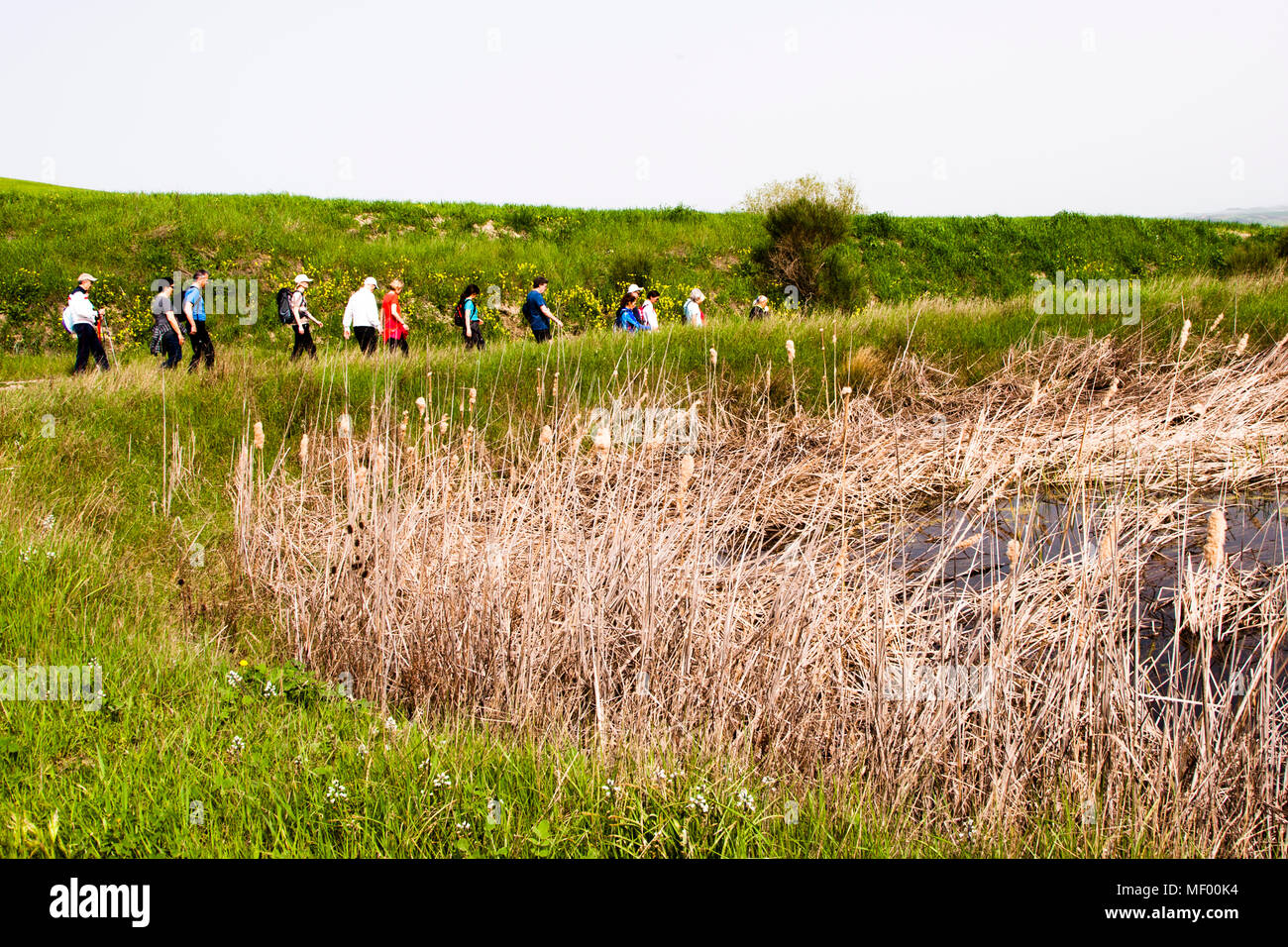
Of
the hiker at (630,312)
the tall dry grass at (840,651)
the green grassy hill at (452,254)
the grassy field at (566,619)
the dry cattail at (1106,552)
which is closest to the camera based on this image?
the grassy field at (566,619)

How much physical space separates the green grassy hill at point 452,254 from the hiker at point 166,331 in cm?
740

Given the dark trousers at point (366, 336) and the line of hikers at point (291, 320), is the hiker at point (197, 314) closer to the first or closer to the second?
the line of hikers at point (291, 320)

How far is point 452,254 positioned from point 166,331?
11.1m

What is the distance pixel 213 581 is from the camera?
499 centimetres

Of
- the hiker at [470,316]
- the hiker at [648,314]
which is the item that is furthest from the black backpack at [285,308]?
the hiker at [648,314]

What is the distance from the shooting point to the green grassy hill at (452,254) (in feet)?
59.7

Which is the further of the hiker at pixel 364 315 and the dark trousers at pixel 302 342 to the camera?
the dark trousers at pixel 302 342

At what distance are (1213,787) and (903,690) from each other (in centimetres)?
109

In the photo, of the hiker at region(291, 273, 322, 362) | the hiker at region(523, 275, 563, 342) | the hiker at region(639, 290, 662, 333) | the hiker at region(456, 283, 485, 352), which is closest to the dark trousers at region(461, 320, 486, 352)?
the hiker at region(456, 283, 485, 352)

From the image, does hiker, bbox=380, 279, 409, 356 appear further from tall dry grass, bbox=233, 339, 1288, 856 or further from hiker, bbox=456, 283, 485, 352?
tall dry grass, bbox=233, 339, 1288, 856

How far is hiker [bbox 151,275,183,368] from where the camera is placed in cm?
998

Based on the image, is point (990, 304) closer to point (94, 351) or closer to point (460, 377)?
point (460, 377)

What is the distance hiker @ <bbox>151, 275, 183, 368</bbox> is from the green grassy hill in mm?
7404

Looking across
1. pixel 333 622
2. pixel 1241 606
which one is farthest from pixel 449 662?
pixel 1241 606
